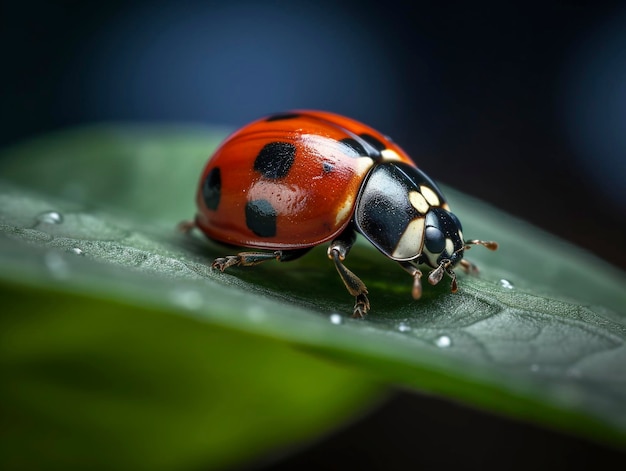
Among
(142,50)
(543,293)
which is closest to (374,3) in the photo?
(142,50)

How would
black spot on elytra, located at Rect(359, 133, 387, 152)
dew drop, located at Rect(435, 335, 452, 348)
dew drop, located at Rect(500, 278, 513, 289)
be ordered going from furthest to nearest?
black spot on elytra, located at Rect(359, 133, 387, 152) < dew drop, located at Rect(500, 278, 513, 289) < dew drop, located at Rect(435, 335, 452, 348)

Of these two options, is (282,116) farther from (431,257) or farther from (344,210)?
(431,257)

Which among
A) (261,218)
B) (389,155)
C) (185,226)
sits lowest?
(185,226)

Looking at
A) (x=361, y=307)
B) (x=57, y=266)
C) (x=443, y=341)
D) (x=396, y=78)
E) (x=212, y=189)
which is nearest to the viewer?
(x=57, y=266)

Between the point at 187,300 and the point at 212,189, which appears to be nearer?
the point at 187,300

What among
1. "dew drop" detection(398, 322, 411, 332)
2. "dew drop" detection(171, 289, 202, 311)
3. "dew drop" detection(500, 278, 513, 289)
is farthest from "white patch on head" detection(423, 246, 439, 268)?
"dew drop" detection(171, 289, 202, 311)

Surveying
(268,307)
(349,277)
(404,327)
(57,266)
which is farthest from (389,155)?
(57,266)

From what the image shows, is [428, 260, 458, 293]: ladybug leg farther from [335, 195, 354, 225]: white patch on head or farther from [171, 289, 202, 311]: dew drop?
[171, 289, 202, 311]: dew drop
